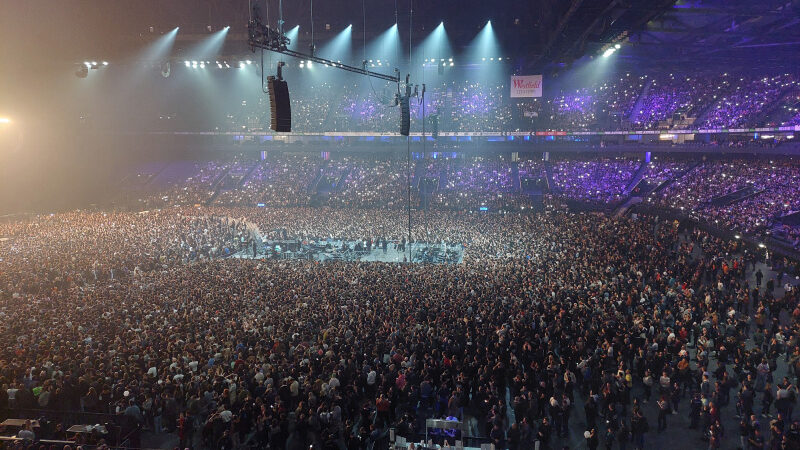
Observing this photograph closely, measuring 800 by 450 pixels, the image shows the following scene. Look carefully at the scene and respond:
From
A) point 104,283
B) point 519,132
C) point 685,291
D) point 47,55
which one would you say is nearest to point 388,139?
point 519,132

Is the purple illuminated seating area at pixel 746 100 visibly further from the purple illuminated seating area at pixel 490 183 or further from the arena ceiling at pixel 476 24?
the arena ceiling at pixel 476 24

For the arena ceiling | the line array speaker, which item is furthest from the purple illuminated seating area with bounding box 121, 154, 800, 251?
the line array speaker

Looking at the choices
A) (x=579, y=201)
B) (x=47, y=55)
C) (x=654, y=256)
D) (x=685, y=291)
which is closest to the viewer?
(x=685, y=291)

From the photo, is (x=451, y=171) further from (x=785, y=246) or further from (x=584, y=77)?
(x=785, y=246)

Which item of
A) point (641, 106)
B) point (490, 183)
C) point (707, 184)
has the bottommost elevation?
point (490, 183)

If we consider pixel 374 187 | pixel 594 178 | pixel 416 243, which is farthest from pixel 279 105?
pixel 594 178

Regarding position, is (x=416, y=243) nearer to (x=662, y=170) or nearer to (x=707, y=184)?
(x=707, y=184)

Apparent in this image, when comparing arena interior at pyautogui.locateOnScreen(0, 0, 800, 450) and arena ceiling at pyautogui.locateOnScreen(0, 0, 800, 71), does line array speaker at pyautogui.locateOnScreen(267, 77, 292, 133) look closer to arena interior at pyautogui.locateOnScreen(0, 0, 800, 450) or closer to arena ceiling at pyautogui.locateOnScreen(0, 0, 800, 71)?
arena interior at pyautogui.locateOnScreen(0, 0, 800, 450)

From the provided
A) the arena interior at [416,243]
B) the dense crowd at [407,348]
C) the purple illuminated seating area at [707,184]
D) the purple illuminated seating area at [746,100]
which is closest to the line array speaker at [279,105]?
the arena interior at [416,243]
